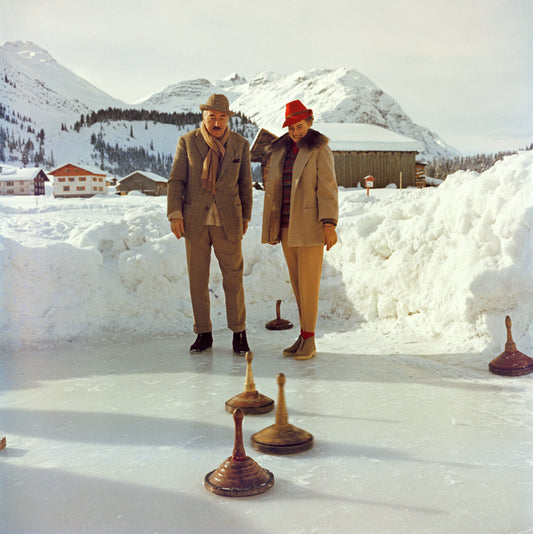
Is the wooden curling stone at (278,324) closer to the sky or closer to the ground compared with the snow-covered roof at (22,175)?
closer to the ground

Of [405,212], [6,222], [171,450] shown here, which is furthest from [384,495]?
[6,222]

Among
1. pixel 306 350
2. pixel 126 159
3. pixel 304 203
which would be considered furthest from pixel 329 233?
pixel 126 159

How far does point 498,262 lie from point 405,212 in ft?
5.17

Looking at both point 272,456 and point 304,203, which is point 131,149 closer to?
point 304,203

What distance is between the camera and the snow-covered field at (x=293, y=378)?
6.08 feet

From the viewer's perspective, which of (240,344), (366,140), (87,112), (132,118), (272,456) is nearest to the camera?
(272,456)

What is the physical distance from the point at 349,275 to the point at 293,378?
2.22 metres

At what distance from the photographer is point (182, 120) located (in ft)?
332

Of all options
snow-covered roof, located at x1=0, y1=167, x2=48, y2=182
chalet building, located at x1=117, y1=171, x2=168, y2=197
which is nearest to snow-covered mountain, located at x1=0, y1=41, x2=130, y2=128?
snow-covered roof, located at x1=0, y1=167, x2=48, y2=182

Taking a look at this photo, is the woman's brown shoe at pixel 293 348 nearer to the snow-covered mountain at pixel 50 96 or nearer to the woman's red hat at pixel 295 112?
the woman's red hat at pixel 295 112

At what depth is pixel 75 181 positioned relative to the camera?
3294cm

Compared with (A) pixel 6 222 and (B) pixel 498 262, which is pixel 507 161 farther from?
(A) pixel 6 222

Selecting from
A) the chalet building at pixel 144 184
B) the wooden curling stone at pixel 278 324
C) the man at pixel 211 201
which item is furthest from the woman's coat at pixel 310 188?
the chalet building at pixel 144 184

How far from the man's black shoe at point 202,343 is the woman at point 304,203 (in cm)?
65
